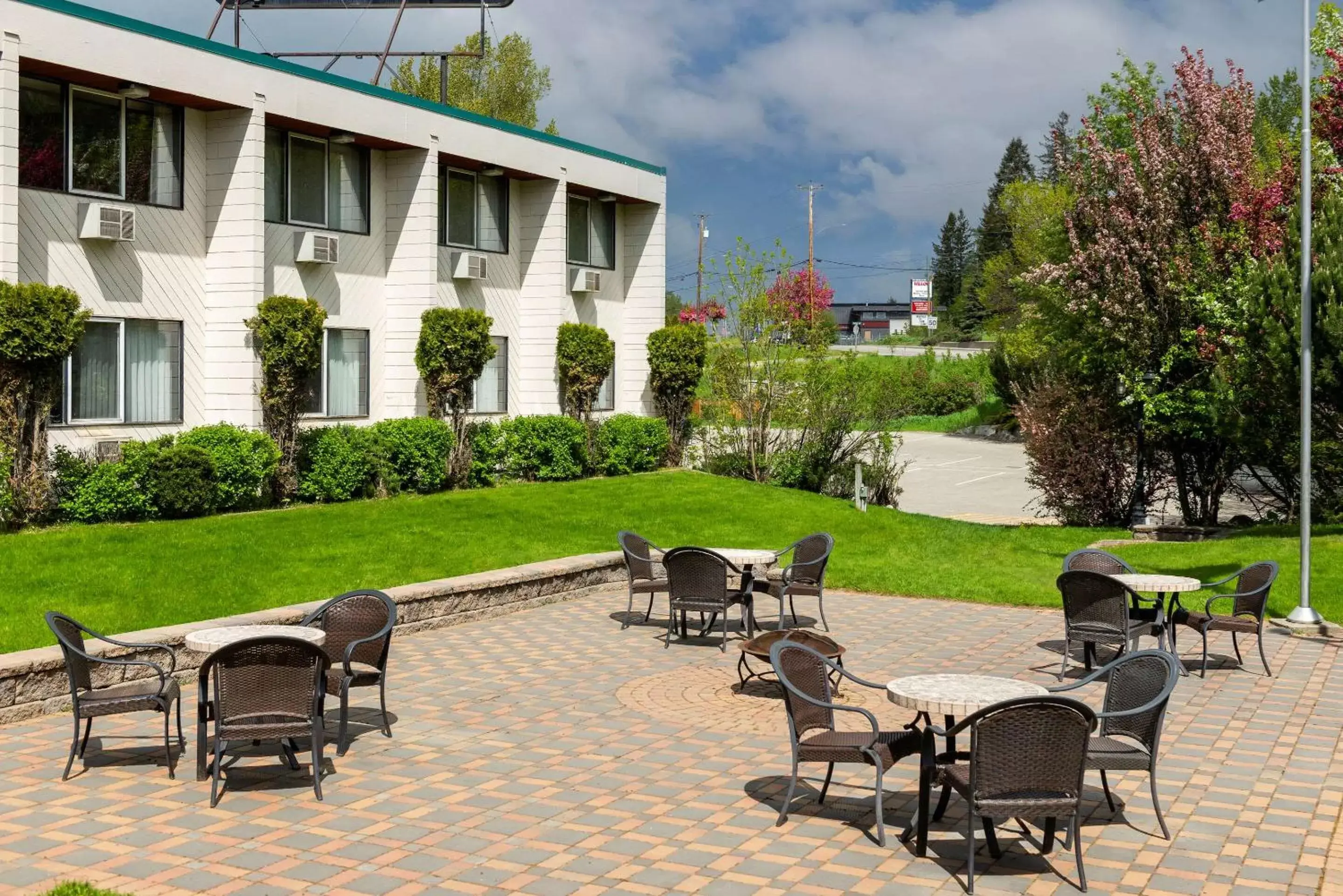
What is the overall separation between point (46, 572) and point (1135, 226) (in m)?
19.9

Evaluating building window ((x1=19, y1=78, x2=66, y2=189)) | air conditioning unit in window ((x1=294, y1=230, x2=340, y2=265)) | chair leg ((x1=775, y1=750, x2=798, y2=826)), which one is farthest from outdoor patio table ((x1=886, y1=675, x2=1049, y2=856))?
air conditioning unit in window ((x1=294, y1=230, x2=340, y2=265))

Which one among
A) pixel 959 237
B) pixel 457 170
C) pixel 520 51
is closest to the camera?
pixel 457 170

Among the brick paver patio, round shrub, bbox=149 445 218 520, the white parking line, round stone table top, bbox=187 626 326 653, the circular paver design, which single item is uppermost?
round shrub, bbox=149 445 218 520

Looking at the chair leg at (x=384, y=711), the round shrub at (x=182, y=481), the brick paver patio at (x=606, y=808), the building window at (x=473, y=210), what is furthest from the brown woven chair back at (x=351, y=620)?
the building window at (x=473, y=210)

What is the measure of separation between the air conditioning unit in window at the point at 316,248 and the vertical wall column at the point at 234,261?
5.28 feet

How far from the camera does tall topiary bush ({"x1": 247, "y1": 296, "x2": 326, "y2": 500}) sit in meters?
20.5

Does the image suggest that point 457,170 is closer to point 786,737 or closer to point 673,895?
point 786,737

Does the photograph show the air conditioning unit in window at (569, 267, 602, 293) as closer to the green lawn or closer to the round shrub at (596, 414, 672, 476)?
the round shrub at (596, 414, 672, 476)

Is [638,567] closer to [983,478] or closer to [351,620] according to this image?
[351,620]

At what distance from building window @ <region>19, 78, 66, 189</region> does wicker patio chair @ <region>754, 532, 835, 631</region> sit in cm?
1171

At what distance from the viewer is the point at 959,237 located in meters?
144

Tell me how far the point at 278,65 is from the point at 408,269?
4.69 meters

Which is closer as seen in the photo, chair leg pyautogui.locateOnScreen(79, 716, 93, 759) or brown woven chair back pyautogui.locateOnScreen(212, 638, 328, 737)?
brown woven chair back pyautogui.locateOnScreen(212, 638, 328, 737)

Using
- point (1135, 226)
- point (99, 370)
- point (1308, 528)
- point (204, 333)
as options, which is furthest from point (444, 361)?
point (1308, 528)
